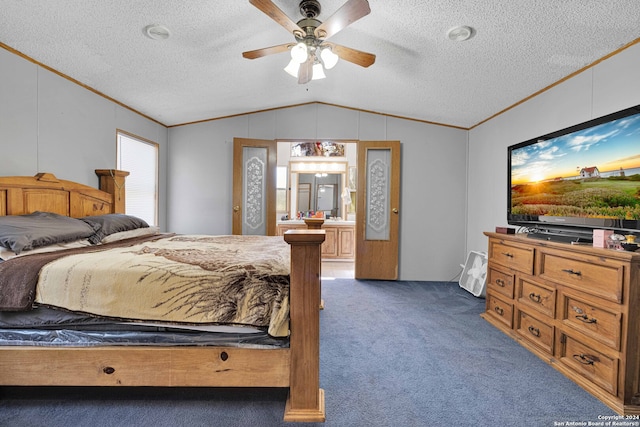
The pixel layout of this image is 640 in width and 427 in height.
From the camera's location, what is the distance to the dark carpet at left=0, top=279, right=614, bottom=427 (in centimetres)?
158

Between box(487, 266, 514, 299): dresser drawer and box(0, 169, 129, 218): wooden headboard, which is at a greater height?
box(0, 169, 129, 218): wooden headboard

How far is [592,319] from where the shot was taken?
74.7 inches

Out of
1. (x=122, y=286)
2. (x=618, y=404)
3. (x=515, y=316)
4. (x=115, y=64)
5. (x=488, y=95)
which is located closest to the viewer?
(x=122, y=286)

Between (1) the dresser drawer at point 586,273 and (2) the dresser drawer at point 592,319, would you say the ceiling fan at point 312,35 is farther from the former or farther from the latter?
(2) the dresser drawer at point 592,319

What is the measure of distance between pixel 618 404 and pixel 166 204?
5.23 metres

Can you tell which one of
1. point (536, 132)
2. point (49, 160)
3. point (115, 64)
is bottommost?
point (49, 160)

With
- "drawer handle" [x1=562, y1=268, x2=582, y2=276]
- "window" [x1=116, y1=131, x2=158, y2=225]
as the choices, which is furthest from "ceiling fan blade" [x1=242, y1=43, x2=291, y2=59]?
"drawer handle" [x1=562, y1=268, x2=582, y2=276]

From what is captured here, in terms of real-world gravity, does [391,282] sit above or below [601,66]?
below

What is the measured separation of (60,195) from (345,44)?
2954 millimetres

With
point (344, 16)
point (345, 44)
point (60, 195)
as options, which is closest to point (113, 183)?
point (60, 195)

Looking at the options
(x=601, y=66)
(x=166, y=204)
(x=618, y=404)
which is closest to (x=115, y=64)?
(x=166, y=204)

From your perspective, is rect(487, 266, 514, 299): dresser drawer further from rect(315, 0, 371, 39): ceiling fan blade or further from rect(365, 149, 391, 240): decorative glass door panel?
rect(315, 0, 371, 39): ceiling fan blade

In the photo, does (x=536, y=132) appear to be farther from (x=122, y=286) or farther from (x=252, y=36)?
(x=122, y=286)

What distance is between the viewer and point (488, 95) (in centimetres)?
329
